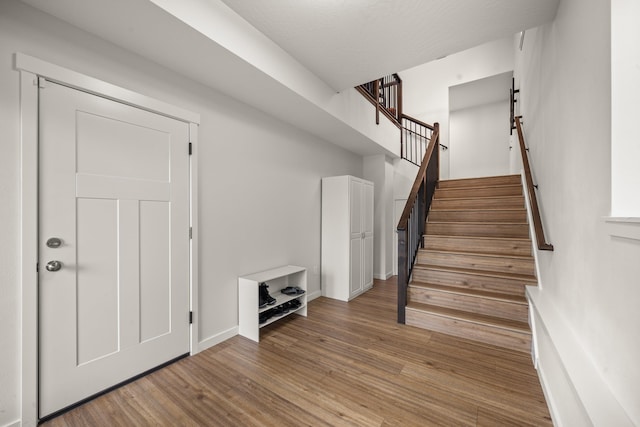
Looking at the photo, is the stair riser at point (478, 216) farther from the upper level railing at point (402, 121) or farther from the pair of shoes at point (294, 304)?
the pair of shoes at point (294, 304)

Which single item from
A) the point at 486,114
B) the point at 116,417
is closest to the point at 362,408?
the point at 116,417

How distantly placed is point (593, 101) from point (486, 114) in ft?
18.2

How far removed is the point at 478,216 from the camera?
3.65 m

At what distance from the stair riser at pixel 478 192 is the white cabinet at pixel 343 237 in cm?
137

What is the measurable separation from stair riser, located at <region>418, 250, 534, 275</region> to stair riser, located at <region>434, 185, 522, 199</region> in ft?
4.30

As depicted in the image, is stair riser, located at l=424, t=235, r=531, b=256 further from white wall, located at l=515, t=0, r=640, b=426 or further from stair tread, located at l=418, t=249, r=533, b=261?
white wall, located at l=515, t=0, r=640, b=426

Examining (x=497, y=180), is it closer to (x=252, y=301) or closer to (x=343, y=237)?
(x=343, y=237)

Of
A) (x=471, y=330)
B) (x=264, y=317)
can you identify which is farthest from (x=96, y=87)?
(x=471, y=330)

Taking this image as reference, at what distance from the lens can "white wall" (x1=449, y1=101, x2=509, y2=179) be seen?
5.77 meters

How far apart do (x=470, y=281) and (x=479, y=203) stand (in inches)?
55.3

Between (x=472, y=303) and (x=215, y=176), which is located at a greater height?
(x=215, y=176)

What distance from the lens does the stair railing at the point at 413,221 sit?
2.89 metres

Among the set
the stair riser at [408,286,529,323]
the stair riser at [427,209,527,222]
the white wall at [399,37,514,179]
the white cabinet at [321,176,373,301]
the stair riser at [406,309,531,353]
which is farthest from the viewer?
the white wall at [399,37,514,179]

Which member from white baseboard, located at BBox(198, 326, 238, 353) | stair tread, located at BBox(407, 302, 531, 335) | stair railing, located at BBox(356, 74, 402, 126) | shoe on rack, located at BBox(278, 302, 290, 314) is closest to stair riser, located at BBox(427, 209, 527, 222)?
stair tread, located at BBox(407, 302, 531, 335)
